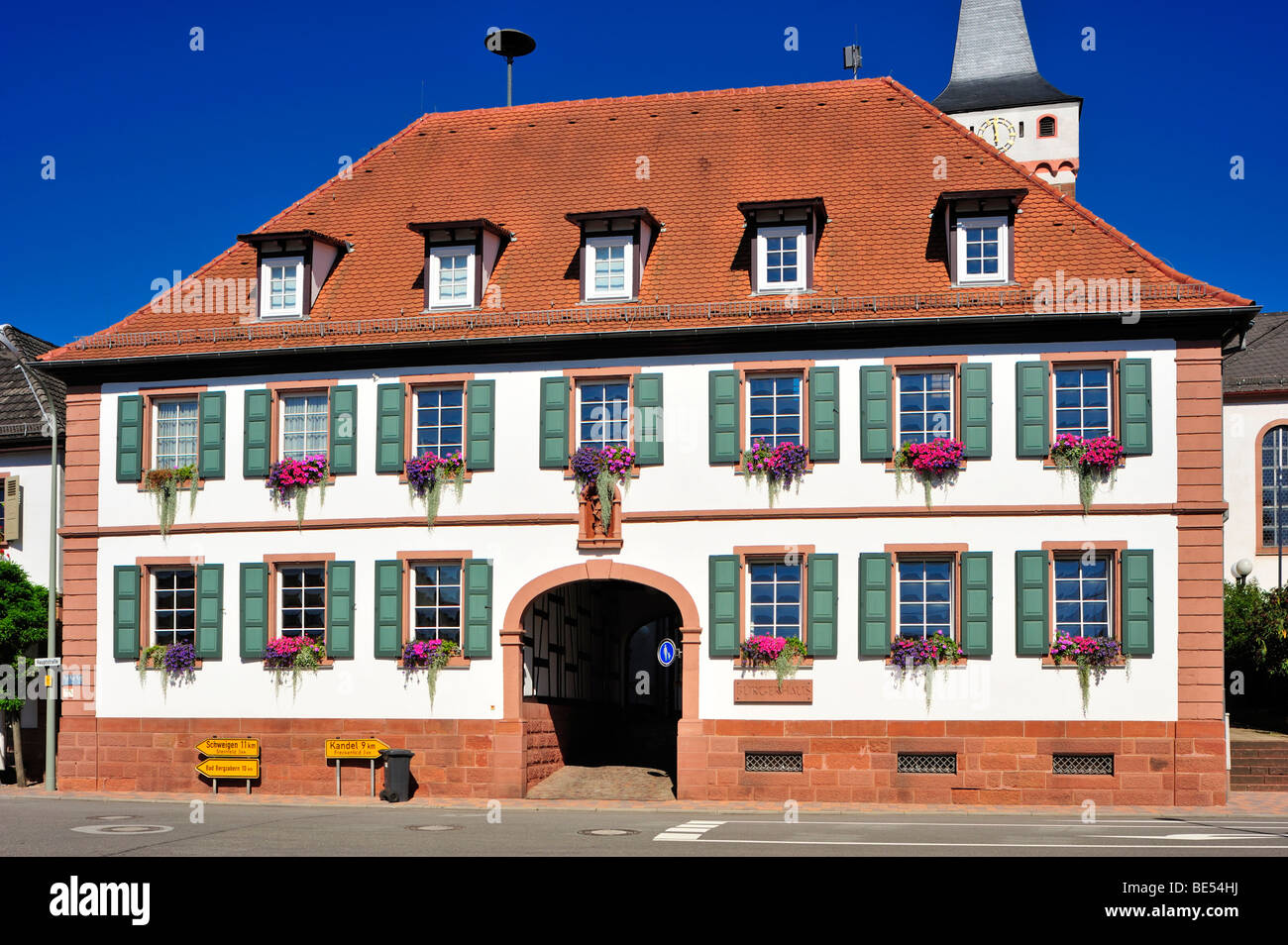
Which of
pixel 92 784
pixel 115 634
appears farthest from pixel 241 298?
pixel 92 784

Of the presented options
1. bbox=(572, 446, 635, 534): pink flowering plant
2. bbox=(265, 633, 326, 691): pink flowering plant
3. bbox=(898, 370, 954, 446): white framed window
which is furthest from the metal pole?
bbox=(898, 370, 954, 446): white framed window

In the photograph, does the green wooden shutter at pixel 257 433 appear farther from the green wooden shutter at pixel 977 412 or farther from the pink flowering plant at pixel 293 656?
the green wooden shutter at pixel 977 412

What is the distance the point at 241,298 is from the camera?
2877cm

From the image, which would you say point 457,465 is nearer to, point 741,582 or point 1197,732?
point 741,582

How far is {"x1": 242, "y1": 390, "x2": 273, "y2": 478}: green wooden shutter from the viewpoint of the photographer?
1070 inches

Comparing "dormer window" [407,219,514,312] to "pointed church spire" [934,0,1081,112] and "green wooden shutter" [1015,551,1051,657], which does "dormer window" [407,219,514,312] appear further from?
"pointed church spire" [934,0,1081,112]

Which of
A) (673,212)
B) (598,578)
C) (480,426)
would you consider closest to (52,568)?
(480,426)

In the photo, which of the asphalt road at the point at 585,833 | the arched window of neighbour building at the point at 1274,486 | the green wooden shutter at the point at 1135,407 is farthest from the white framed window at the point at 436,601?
the arched window of neighbour building at the point at 1274,486

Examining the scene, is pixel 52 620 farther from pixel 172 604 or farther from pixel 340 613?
pixel 340 613

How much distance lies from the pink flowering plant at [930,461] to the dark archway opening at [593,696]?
5.19m

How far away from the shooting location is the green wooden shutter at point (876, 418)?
25203 mm

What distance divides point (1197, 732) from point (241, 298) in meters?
17.1

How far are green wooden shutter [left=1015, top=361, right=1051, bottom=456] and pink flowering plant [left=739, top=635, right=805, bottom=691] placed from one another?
4429mm

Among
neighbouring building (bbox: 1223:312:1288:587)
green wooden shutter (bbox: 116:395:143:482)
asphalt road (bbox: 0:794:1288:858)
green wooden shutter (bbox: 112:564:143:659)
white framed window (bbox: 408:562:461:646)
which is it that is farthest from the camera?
neighbouring building (bbox: 1223:312:1288:587)
